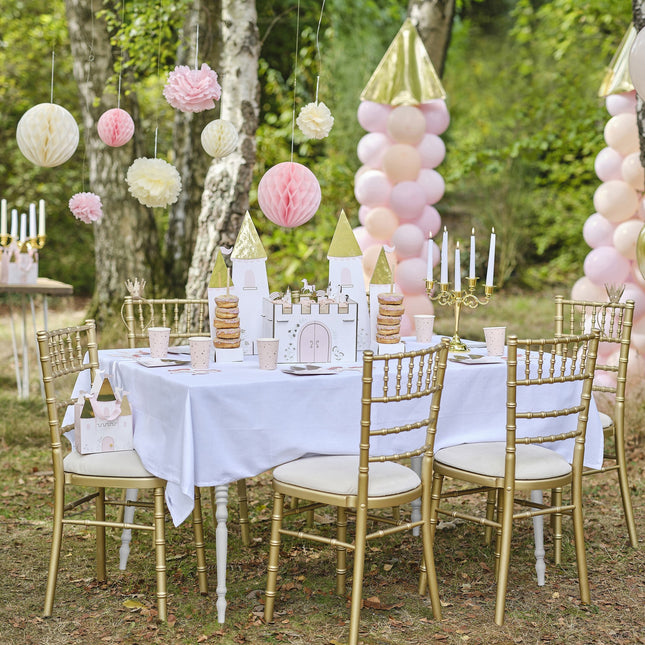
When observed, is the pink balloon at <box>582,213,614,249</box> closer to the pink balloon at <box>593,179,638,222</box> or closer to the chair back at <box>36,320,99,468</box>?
the pink balloon at <box>593,179,638,222</box>

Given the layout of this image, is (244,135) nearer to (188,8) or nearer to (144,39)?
(144,39)

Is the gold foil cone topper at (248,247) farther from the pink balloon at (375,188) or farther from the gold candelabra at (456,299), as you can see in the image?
the pink balloon at (375,188)

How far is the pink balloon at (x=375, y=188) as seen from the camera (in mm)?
7188

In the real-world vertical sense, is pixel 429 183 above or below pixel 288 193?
above

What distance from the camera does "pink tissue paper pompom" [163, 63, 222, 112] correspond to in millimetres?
3766

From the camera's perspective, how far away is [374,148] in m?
7.19

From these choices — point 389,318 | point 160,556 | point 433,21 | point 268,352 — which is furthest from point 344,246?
point 433,21

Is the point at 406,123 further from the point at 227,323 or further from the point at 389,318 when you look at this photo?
the point at 227,323

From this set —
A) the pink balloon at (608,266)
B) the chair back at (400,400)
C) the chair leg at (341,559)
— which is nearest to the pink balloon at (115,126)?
the chair back at (400,400)

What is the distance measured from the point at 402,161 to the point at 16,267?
9.75 ft

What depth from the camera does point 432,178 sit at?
7.20 m

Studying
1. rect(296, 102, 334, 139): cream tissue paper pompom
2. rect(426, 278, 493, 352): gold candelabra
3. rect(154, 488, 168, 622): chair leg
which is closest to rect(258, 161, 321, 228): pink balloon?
rect(296, 102, 334, 139): cream tissue paper pompom

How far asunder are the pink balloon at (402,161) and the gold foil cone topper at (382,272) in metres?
3.41

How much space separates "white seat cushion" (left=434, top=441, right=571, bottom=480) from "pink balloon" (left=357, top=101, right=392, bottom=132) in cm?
422
